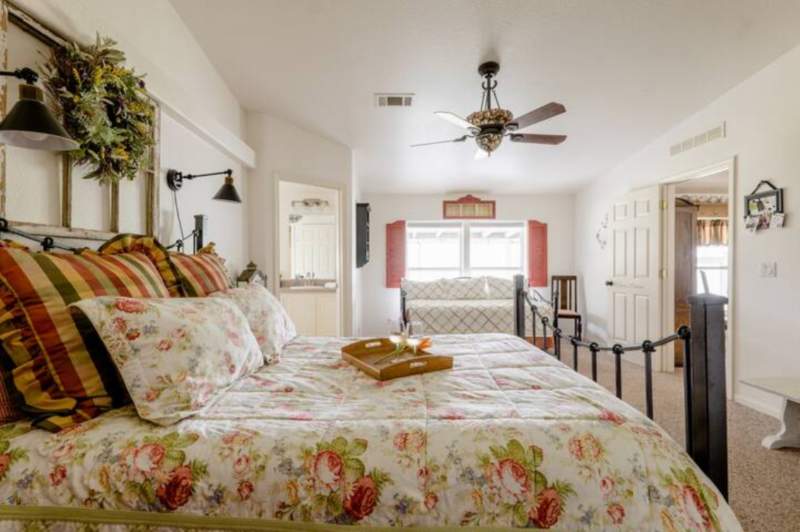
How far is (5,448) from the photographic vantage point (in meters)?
0.91

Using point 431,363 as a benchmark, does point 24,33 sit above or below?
above

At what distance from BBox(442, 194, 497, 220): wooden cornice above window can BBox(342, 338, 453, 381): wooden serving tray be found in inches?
175

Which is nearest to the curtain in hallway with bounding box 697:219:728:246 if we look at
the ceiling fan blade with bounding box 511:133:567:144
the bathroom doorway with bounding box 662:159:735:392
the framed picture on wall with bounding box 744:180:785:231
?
the bathroom doorway with bounding box 662:159:735:392

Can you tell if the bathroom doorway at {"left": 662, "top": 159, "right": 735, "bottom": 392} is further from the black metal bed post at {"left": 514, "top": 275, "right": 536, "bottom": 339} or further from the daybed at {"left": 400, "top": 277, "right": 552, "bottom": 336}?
the black metal bed post at {"left": 514, "top": 275, "right": 536, "bottom": 339}

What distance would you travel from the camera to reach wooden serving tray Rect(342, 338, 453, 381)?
56.3 inches

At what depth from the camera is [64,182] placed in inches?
60.1

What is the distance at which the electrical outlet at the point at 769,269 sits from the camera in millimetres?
2844

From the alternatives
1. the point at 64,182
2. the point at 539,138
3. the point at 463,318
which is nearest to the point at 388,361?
the point at 64,182

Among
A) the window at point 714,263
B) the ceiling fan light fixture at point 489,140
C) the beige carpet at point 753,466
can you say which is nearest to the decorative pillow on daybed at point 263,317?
the ceiling fan light fixture at point 489,140

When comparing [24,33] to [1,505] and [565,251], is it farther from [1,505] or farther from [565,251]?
[565,251]

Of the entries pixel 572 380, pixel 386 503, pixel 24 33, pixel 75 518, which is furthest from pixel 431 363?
pixel 24 33

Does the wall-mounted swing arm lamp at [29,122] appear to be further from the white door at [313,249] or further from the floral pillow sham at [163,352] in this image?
the white door at [313,249]

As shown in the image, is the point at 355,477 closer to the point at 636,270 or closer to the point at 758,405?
the point at 758,405

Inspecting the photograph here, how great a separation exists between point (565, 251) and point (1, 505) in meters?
6.36
